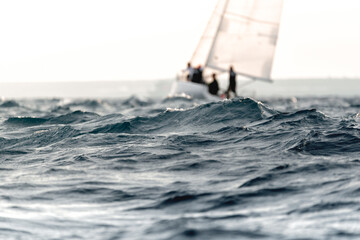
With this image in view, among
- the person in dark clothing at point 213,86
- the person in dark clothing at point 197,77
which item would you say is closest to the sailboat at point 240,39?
the person in dark clothing at point 197,77

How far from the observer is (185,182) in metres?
7.36

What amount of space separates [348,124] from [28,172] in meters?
7.26

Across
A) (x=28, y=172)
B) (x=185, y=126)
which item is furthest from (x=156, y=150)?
(x=185, y=126)

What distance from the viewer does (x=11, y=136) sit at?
12.9 m

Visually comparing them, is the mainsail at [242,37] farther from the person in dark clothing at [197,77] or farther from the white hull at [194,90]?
the white hull at [194,90]

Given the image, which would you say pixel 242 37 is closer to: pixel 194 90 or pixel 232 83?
pixel 232 83

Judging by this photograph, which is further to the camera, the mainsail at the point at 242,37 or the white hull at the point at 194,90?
the mainsail at the point at 242,37

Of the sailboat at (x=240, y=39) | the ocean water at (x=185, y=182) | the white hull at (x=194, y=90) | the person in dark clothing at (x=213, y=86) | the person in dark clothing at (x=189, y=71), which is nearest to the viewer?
the ocean water at (x=185, y=182)

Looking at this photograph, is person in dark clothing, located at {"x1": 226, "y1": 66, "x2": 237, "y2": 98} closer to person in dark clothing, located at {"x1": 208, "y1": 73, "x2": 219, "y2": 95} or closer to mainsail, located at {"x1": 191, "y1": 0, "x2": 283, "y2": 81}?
person in dark clothing, located at {"x1": 208, "y1": 73, "x2": 219, "y2": 95}

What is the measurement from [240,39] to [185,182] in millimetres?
25916

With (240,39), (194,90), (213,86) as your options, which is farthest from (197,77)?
(240,39)

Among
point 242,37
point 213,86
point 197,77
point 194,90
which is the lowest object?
point 194,90

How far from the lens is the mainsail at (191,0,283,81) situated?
32000mm

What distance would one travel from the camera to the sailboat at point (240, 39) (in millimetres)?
31938
